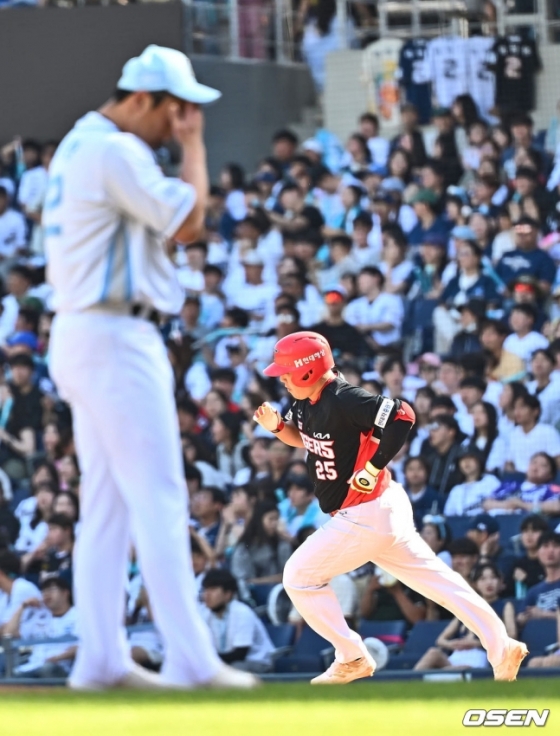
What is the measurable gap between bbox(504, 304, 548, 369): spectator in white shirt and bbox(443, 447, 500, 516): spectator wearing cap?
1.22 metres

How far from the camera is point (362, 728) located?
3.46 m

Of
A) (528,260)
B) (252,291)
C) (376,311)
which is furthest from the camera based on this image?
(252,291)

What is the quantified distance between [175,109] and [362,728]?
193 cm

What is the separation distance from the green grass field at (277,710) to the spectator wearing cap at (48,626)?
658 cm

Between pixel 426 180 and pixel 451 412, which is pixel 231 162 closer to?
pixel 426 180

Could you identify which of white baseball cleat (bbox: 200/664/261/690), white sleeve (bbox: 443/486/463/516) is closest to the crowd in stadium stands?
white sleeve (bbox: 443/486/463/516)

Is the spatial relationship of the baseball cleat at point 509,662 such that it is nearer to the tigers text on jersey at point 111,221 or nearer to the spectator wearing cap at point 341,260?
the tigers text on jersey at point 111,221

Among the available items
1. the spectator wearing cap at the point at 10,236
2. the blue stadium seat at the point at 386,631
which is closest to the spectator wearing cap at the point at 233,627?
the blue stadium seat at the point at 386,631

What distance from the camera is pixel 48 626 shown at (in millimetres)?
11266

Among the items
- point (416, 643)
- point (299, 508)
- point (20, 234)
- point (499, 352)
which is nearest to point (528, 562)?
point (416, 643)

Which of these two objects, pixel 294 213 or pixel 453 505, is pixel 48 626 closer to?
pixel 453 505

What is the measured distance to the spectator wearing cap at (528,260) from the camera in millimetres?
12516

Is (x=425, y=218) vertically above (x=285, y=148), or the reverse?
(x=285, y=148)

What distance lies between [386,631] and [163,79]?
640 centimetres
